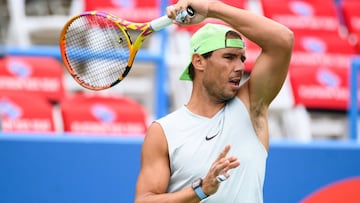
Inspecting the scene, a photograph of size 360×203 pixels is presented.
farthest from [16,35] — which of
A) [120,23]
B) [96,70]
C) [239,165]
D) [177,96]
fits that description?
[239,165]

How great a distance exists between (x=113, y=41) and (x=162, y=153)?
2.72ft

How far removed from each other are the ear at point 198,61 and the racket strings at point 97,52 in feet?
1.11

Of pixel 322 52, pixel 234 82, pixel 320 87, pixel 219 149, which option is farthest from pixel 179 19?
pixel 322 52

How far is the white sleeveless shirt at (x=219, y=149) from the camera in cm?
400

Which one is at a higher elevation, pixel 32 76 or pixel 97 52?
pixel 97 52

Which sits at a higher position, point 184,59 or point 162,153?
point 162,153

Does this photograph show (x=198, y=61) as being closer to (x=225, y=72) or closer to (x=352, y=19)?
(x=225, y=72)

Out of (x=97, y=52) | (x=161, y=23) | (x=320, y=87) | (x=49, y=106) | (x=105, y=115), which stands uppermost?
(x=161, y=23)

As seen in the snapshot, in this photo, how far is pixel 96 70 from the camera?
4.66 meters

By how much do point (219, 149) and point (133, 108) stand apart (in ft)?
6.95

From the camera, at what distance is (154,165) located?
407cm

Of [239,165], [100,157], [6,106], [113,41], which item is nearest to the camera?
[239,165]

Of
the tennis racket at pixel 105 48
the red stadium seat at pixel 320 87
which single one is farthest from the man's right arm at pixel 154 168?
the red stadium seat at pixel 320 87

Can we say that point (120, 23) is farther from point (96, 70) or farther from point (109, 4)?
point (109, 4)
